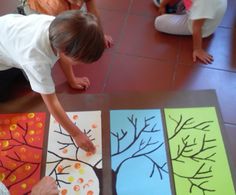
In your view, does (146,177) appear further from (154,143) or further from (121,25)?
(121,25)

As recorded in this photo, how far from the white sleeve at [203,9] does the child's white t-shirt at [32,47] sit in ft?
1.83

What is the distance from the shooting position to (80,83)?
131cm

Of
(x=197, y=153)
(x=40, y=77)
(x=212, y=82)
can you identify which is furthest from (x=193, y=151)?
(x=40, y=77)

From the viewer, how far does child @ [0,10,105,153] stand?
0.86 m

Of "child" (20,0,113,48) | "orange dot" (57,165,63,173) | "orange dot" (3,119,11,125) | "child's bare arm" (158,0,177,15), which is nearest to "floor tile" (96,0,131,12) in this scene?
"child's bare arm" (158,0,177,15)

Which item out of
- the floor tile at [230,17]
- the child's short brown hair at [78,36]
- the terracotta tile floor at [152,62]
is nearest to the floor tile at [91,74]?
the terracotta tile floor at [152,62]

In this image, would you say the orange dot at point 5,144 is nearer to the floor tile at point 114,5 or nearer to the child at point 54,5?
the child at point 54,5

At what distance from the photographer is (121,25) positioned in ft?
5.02

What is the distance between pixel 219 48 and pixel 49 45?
78 cm

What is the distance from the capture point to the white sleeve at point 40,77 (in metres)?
0.95

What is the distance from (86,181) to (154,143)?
10.1 inches

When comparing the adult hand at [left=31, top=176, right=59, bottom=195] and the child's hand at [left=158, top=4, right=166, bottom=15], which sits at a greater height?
the child's hand at [left=158, top=4, right=166, bottom=15]

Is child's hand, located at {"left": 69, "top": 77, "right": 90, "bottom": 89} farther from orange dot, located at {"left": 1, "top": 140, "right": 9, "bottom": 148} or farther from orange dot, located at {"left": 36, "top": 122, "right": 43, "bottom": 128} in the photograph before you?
orange dot, located at {"left": 1, "top": 140, "right": 9, "bottom": 148}

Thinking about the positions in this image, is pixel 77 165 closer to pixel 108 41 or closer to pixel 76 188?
pixel 76 188
